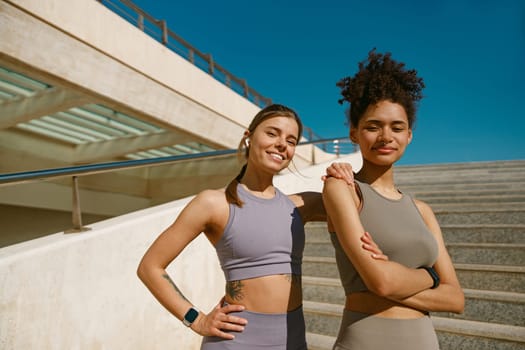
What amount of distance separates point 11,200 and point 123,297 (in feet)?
29.8

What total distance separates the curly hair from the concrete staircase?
6.45 ft

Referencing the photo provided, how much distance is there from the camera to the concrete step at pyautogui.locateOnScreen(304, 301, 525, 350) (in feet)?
8.19

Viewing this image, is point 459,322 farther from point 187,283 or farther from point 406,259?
point 187,283

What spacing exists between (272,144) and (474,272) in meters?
2.68

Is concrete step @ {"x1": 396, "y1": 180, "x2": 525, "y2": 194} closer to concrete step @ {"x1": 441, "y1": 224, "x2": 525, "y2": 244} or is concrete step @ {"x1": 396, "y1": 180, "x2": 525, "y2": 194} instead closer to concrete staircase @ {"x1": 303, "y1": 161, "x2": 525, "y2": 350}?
concrete staircase @ {"x1": 303, "y1": 161, "x2": 525, "y2": 350}

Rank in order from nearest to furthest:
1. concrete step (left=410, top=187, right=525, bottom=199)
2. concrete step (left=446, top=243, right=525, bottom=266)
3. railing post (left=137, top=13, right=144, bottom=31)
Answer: concrete step (left=446, top=243, right=525, bottom=266) < concrete step (left=410, top=187, right=525, bottom=199) < railing post (left=137, top=13, right=144, bottom=31)

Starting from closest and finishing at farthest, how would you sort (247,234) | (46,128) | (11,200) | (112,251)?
(247,234) < (112,251) < (11,200) < (46,128)

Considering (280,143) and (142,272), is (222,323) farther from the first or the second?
(280,143)

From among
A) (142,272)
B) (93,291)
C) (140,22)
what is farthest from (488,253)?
(140,22)

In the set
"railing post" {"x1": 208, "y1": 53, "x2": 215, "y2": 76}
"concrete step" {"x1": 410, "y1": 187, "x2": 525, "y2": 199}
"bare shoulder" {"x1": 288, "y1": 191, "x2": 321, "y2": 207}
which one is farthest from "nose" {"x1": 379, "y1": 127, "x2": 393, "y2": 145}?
"railing post" {"x1": 208, "y1": 53, "x2": 215, "y2": 76}

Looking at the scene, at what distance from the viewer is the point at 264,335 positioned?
1.40 metres

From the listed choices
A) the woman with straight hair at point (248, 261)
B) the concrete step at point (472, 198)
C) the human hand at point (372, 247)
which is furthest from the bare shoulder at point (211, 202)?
the concrete step at point (472, 198)

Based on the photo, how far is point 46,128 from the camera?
11094 mm

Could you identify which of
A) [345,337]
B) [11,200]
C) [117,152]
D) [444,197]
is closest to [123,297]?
[345,337]
